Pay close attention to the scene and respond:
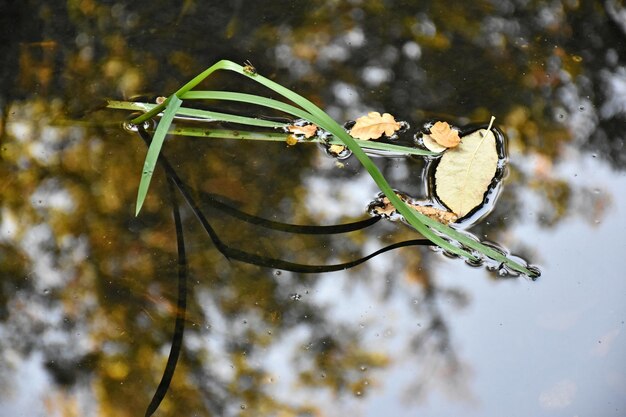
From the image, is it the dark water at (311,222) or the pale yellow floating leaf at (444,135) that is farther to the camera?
the pale yellow floating leaf at (444,135)

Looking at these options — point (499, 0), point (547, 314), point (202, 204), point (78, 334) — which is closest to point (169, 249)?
point (202, 204)

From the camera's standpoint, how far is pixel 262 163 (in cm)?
191

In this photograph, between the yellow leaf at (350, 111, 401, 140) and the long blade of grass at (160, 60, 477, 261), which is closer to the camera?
the long blade of grass at (160, 60, 477, 261)

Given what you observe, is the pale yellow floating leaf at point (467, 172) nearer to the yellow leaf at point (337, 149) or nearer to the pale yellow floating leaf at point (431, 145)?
the pale yellow floating leaf at point (431, 145)

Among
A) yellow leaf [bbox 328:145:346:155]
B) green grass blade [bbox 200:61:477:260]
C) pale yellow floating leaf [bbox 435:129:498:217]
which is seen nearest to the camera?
green grass blade [bbox 200:61:477:260]

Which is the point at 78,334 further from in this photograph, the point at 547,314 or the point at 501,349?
the point at 547,314

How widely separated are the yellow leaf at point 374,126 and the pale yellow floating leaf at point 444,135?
0.34 feet

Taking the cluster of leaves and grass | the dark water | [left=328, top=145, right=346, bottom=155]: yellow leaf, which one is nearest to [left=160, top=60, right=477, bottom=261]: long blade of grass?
the cluster of leaves and grass

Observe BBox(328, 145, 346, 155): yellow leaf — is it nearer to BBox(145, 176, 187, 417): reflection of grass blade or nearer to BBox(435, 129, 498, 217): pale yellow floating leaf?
BBox(435, 129, 498, 217): pale yellow floating leaf

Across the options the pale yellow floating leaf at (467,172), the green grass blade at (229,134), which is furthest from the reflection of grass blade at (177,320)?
the pale yellow floating leaf at (467,172)

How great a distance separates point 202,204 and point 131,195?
0.20 metres

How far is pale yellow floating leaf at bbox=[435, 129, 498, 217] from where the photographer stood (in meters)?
1.81

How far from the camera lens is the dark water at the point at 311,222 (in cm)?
164

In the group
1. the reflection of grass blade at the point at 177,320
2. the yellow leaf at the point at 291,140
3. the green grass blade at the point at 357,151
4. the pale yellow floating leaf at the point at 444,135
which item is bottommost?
the reflection of grass blade at the point at 177,320
